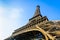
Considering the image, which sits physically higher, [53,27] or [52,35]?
[53,27]

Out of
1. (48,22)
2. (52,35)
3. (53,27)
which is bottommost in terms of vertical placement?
(52,35)

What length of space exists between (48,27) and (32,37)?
3.37 m

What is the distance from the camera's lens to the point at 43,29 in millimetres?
17453

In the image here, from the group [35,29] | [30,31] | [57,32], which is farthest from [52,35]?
[30,31]

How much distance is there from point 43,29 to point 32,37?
10.4ft

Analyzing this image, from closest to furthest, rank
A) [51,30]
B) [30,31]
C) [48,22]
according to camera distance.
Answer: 1. [51,30]
2. [48,22]
3. [30,31]

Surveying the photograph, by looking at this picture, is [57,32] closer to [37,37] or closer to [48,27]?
[48,27]

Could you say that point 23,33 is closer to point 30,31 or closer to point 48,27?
point 30,31

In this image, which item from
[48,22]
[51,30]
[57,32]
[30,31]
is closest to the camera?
[57,32]

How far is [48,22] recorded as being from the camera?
60.5 ft

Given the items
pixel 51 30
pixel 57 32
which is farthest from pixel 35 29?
pixel 57 32

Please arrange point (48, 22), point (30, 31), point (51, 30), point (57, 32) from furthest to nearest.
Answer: point (30, 31) < point (48, 22) < point (51, 30) < point (57, 32)

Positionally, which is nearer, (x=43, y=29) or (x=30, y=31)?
(x=43, y=29)

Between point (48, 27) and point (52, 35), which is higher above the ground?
point (48, 27)
